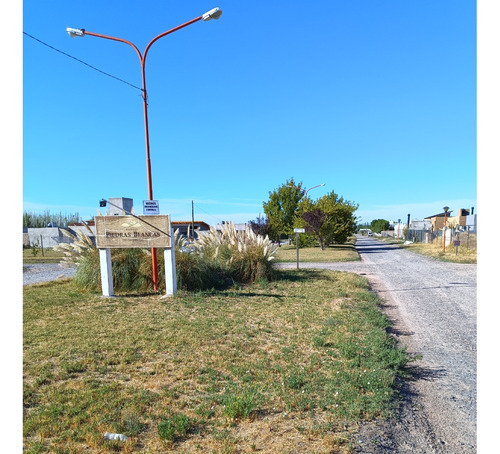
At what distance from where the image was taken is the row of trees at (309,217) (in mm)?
31078

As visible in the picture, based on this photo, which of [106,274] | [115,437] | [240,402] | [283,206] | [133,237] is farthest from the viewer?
[283,206]

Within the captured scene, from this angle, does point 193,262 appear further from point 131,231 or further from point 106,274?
point 106,274

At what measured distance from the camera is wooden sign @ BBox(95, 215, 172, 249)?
352 inches

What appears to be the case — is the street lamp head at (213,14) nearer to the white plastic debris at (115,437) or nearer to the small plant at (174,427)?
the small plant at (174,427)

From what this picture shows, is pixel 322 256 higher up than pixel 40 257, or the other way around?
pixel 40 257

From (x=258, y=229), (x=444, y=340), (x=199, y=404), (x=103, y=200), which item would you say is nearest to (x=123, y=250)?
(x=103, y=200)

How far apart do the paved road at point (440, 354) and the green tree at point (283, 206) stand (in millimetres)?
27099

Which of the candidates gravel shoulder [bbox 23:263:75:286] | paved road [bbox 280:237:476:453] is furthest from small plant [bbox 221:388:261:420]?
gravel shoulder [bbox 23:263:75:286]

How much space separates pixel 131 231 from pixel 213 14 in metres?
5.53

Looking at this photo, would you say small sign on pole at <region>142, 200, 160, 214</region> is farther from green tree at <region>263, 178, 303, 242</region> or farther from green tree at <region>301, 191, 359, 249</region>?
green tree at <region>263, 178, 303, 242</region>

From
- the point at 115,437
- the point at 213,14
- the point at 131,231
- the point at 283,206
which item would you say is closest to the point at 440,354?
the point at 115,437

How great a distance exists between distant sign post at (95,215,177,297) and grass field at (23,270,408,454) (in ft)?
4.29

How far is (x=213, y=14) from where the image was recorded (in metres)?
8.14
